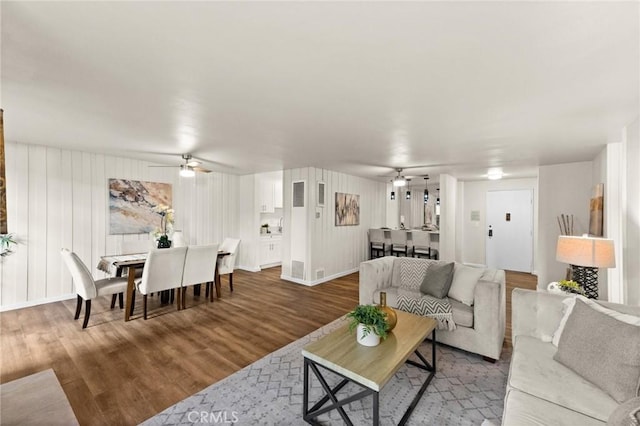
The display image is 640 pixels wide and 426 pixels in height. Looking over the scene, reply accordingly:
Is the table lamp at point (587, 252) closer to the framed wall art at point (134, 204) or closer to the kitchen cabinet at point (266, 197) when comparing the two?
the kitchen cabinet at point (266, 197)

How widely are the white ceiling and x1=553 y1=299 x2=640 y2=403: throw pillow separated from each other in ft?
4.95

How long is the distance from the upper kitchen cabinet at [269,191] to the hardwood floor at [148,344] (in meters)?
2.74

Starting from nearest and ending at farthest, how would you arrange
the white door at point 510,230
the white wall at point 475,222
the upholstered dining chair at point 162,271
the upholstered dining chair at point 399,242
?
1. the upholstered dining chair at point 162,271
2. the upholstered dining chair at point 399,242
3. the white door at point 510,230
4. the white wall at point 475,222

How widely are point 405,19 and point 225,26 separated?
0.86m

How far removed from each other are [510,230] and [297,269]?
5.25 meters

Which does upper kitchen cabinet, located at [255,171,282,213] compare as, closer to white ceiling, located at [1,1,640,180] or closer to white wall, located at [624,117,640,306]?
white ceiling, located at [1,1,640,180]

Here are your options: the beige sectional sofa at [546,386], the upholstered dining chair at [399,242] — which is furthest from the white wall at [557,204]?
the beige sectional sofa at [546,386]

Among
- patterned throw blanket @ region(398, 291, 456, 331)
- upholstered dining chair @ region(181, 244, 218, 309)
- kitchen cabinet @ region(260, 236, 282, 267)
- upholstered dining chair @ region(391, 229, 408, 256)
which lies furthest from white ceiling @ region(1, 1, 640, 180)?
kitchen cabinet @ region(260, 236, 282, 267)

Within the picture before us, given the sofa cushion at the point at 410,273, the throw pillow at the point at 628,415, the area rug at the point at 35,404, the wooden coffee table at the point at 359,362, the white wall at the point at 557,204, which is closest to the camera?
the throw pillow at the point at 628,415

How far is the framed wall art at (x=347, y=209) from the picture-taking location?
6.08 metres

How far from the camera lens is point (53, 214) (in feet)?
13.6

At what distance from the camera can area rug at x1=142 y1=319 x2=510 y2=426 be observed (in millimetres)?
1847

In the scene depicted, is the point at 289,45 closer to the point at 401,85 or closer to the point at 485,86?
the point at 401,85

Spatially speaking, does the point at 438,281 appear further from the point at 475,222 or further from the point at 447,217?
the point at 475,222
